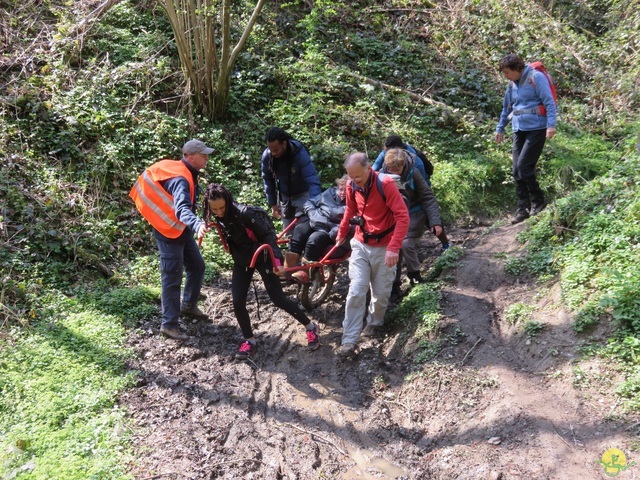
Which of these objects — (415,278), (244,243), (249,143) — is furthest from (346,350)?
(249,143)

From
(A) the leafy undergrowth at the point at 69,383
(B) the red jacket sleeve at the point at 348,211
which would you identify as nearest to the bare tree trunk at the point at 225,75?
(A) the leafy undergrowth at the point at 69,383

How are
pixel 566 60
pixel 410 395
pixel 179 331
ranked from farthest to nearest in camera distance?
pixel 566 60 → pixel 179 331 → pixel 410 395

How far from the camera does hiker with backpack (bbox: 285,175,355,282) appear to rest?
5.87 metres

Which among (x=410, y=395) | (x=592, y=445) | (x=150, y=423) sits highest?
(x=592, y=445)

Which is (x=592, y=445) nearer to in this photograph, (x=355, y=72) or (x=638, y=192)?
(x=638, y=192)

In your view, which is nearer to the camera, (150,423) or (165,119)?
(150,423)

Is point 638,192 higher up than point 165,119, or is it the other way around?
point 638,192

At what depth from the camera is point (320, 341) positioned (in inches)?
223

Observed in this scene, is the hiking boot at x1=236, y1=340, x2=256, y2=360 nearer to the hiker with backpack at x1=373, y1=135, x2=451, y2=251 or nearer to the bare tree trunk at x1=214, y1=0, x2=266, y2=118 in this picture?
the hiker with backpack at x1=373, y1=135, x2=451, y2=251

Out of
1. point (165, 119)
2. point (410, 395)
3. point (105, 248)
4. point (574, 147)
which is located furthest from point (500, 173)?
point (105, 248)

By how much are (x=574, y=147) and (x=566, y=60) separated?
399 cm

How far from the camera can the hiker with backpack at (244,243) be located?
4.80m

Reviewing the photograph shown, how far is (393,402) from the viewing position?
466 cm

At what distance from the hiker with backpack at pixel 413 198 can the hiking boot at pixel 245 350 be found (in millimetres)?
2062
